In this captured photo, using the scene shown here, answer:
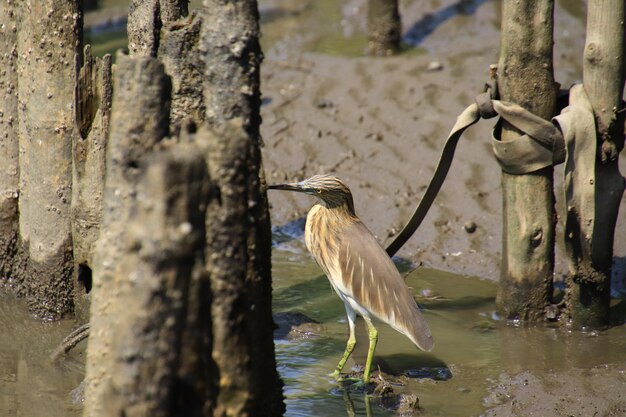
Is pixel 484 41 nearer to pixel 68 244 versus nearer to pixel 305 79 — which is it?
pixel 305 79

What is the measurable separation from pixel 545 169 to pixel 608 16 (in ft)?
3.20

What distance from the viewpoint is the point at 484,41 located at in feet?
35.1

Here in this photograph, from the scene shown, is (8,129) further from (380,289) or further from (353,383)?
(353,383)

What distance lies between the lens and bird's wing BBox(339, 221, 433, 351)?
5.71m

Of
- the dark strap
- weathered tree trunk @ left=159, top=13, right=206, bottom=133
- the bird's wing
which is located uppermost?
weathered tree trunk @ left=159, top=13, right=206, bottom=133

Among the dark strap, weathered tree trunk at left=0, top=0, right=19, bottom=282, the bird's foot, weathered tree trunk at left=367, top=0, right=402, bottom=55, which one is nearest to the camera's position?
the bird's foot

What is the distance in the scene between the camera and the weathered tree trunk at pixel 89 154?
568cm

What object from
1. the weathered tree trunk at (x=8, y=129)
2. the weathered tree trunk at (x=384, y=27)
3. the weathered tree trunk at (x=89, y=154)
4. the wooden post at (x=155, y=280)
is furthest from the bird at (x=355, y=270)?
the weathered tree trunk at (x=384, y=27)

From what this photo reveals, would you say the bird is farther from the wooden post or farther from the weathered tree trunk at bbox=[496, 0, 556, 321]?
the wooden post

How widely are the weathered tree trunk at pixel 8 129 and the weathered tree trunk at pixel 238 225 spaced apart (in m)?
3.36

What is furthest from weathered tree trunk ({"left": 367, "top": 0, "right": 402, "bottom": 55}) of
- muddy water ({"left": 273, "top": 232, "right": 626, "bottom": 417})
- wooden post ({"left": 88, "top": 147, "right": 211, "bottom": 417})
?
wooden post ({"left": 88, "top": 147, "right": 211, "bottom": 417})

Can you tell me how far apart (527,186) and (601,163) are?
0.46 meters

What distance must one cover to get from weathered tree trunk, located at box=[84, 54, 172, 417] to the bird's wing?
241 centimetres

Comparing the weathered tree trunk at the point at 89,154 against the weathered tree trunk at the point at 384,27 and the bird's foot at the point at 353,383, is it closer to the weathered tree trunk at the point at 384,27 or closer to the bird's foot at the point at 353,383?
the bird's foot at the point at 353,383
